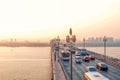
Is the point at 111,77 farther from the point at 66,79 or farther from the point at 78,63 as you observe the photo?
the point at 78,63

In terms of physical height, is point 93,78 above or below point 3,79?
above

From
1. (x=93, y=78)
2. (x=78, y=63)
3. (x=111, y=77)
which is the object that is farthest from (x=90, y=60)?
(x=93, y=78)

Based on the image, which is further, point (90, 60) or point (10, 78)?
point (90, 60)

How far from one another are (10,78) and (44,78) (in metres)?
10.1

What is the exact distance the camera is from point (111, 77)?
49.8 metres

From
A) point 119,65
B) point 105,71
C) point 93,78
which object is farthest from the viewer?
point 119,65

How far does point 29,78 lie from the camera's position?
244ft

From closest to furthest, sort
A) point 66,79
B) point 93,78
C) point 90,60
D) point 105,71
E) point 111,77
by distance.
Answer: point 93,78 < point 66,79 < point 111,77 < point 105,71 < point 90,60

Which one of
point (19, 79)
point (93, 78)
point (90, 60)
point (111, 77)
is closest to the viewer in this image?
point (93, 78)

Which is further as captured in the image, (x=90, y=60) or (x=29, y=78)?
(x=90, y=60)

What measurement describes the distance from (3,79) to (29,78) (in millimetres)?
7597

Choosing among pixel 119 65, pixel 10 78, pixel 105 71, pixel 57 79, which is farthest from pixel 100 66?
pixel 10 78

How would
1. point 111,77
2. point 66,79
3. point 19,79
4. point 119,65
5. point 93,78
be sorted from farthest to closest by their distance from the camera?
point 19,79 → point 119,65 → point 111,77 → point 66,79 → point 93,78

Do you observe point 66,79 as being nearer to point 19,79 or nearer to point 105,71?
point 105,71
